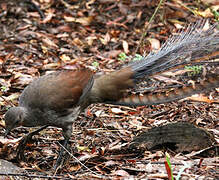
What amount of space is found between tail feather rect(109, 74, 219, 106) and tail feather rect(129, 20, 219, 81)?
0.25m

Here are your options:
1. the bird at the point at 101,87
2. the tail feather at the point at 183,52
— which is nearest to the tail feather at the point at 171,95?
the bird at the point at 101,87

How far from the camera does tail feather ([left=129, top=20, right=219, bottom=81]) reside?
435 cm

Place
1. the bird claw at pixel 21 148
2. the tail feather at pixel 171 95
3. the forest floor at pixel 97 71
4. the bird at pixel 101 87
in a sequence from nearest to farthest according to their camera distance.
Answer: the tail feather at pixel 171 95 → the forest floor at pixel 97 71 → the bird at pixel 101 87 → the bird claw at pixel 21 148

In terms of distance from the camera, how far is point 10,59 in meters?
6.98

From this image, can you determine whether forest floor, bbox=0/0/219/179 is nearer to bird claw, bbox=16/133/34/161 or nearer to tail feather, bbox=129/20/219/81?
bird claw, bbox=16/133/34/161

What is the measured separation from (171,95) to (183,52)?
49cm

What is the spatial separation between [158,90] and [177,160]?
32.1 inches

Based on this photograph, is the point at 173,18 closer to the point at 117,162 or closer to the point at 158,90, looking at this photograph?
the point at 158,90

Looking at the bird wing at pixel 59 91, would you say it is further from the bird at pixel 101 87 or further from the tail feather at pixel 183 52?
→ the tail feather at pixel 183 52

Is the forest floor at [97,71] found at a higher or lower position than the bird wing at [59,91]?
lower

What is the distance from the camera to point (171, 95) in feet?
14.1

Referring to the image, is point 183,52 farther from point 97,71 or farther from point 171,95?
point 97,71

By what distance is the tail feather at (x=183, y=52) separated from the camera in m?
4.35

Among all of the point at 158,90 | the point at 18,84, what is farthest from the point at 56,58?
Result: the point at 158,90
